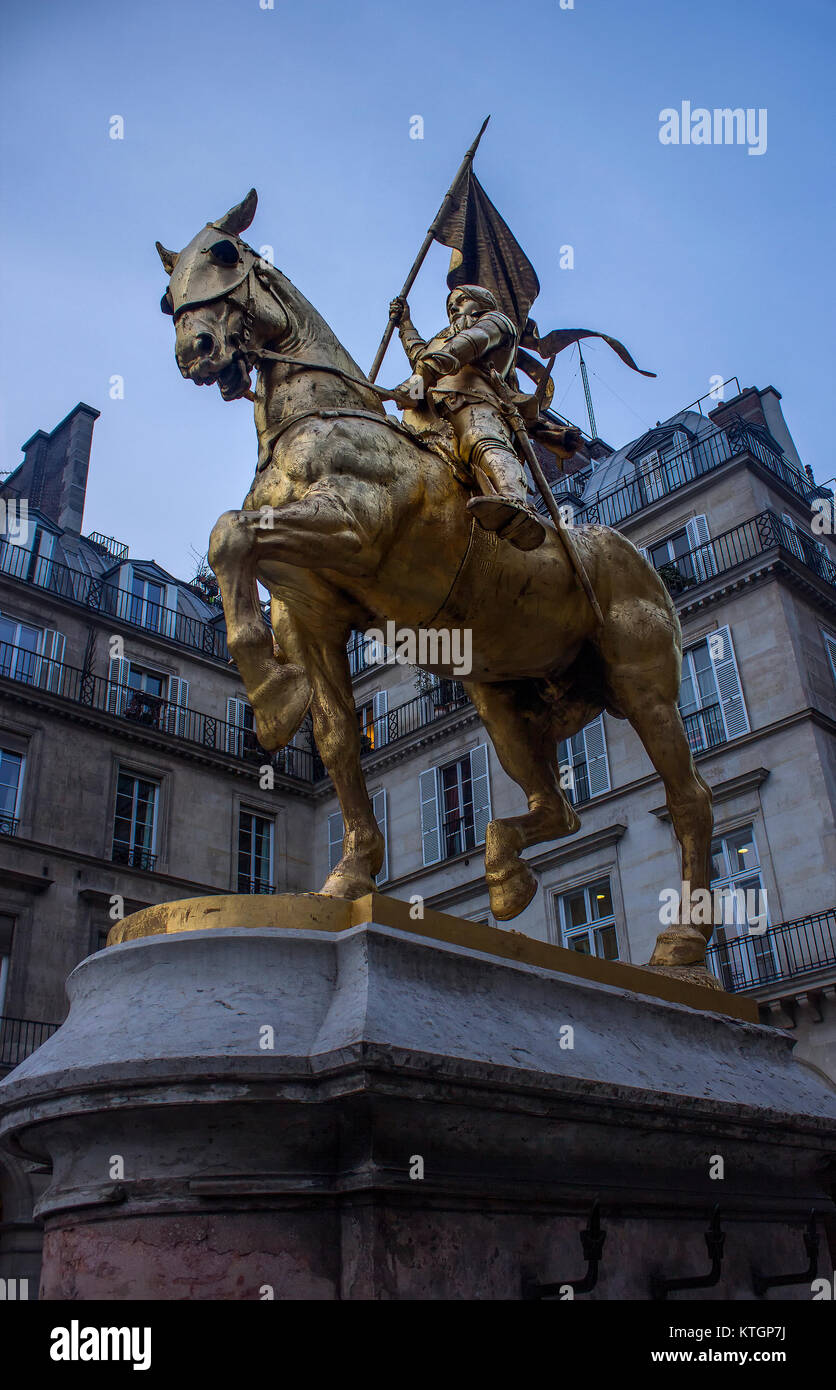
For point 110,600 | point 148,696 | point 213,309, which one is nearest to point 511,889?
point 213,309

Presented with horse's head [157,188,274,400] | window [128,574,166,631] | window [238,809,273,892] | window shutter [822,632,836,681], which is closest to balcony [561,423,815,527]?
window shutter [822,632,836,681]

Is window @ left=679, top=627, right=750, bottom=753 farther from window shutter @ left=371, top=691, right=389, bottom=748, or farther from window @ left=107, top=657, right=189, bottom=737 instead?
window @ left=107, top=657, right=189, bottom=737

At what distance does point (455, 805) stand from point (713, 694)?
6626 mm

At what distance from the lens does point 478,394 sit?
190 inches

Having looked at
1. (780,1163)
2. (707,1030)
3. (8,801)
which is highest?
(8,801)

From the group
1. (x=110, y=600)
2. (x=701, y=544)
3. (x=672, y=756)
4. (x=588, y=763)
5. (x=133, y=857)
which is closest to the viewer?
(x=672, y=756)

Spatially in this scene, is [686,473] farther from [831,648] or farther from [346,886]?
[346,886]

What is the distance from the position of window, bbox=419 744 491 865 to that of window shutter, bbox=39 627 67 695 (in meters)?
8.52

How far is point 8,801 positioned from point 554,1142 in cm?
2149

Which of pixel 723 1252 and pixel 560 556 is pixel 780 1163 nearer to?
pixel 723 1252

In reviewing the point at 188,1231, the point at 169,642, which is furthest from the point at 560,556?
the point at 169,642

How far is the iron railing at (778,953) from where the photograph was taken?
56.3 ft

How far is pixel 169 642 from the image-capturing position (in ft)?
89.7
